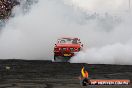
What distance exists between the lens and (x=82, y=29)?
129 feet

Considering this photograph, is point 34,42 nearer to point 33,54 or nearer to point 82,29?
point 33,54

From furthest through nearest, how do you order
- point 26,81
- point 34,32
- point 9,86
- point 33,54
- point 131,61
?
point 34,32 → point 33,54 → point 131,61 → point 26,81 → point 9,86

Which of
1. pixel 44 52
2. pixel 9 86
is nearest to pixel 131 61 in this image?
pixel 44 52

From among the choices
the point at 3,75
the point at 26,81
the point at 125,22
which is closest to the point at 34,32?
the point at 125,22

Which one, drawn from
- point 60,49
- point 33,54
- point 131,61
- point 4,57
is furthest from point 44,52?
point 131,61

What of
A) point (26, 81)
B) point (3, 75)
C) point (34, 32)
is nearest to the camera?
point (26, 81)

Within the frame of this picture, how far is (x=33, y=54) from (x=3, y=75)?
13.3 meters

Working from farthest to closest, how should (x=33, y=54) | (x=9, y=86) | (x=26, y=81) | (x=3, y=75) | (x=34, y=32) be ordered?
(x=34, y=32) → (x=33, y=54) → (x=3, y=75) → (x=26, y=81) → (x=9, y=86)

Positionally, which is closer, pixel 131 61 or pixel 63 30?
→ pixel 131 61

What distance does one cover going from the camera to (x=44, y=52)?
109ft

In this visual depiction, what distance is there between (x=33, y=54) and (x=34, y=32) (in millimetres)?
4709

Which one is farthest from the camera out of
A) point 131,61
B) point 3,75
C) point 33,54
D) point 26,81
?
point 33,54

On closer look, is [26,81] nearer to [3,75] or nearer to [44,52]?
[3,75]

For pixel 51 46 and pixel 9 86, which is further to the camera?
pixel 51 46
